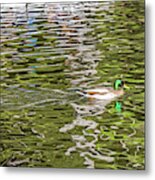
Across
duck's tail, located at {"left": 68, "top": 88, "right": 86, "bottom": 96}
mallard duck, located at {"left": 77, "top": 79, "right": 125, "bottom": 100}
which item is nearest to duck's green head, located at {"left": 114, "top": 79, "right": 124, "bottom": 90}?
mallard duck, located at {"left": 77, "top": 79, "right": 125, "bottom": 100}

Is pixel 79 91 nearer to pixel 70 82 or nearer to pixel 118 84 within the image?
pixel 70 82

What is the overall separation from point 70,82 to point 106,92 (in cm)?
15

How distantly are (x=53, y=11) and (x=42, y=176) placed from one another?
2.16 feet

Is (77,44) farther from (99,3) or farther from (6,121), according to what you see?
(6,121)

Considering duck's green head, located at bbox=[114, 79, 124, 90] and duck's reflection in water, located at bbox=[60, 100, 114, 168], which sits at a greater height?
duck's green head, located at bbox=[114, 79, 124, 90]

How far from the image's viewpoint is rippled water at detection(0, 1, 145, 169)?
199cm

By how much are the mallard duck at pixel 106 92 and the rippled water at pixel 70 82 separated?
2 cm

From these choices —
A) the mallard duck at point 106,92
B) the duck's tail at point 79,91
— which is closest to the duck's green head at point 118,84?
the mallard duck at point 106,92

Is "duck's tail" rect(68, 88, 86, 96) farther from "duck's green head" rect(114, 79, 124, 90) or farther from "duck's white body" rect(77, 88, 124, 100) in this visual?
"duck's green head" rect(114, 79, 124, 90)

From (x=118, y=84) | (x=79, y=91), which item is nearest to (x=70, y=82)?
(x=79, y=91)

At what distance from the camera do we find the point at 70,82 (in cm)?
203

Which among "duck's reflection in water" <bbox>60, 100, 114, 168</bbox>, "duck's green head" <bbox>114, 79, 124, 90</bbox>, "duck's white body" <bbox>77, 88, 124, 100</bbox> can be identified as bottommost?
"duck's reflection in water" <bbox>60, 100, 114, 168</bbox>

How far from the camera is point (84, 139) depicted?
202cm

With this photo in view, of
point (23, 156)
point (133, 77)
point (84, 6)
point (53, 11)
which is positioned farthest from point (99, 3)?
point (23, 156)
